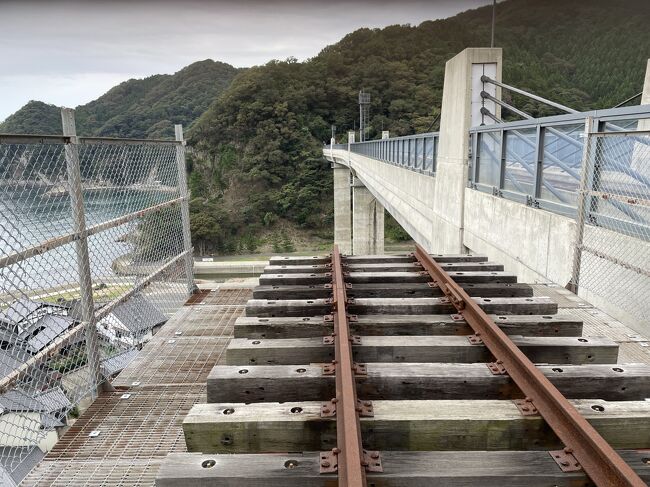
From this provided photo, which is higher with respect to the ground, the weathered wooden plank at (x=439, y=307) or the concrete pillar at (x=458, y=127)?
the concrete pillar at (x=458, y=127)

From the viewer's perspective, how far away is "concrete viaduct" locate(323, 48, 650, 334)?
4930mm

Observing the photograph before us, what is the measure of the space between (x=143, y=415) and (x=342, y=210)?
46.7 meters

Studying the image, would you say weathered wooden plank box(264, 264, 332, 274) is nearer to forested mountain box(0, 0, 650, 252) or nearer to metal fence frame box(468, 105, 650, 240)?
metal fence frame box(468, 105, 650, 240)

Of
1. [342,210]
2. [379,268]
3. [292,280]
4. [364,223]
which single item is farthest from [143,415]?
[342,210]

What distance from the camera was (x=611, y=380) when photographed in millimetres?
2961

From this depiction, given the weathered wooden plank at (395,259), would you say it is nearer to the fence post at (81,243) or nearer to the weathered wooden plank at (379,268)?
the weathered wooden plank at (379,268)

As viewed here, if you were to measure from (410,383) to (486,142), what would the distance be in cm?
627

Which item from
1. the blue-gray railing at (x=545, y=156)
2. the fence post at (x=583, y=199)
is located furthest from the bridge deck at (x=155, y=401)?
the blue-gray railing at (x=545, y=156)

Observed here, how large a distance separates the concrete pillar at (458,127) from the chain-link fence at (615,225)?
11.6ft

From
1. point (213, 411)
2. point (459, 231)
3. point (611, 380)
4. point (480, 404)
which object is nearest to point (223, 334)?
point (213, 411)

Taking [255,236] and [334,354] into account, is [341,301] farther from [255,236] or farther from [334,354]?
[255,236]

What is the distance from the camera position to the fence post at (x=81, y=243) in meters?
3.95

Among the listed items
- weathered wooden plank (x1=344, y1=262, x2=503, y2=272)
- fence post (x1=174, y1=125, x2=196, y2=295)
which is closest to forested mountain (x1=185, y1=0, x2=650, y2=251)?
fence post (x1=174, y1=125, x2=196, y2=295)

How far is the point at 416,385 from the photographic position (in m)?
2.93
